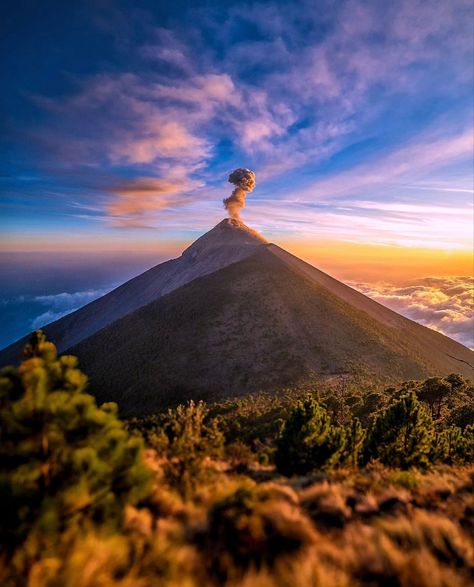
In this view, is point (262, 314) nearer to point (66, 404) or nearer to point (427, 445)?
point (427, 445)

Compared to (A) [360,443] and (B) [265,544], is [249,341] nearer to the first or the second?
(A) [360,443]

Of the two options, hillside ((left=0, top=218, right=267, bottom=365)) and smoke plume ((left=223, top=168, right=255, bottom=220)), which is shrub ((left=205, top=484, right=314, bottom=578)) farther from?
smoke plume ((left=223, top=168, right=255, bottom=220))

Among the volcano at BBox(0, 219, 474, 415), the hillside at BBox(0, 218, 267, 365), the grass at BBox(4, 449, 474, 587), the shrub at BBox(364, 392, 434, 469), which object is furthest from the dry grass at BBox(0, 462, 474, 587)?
the hillside at BBox(0, 218, 267, 365)

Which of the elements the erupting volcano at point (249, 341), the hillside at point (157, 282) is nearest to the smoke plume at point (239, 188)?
the hillside at point (157, 282)

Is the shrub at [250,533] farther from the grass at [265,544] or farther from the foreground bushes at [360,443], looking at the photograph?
the foreground bushes at [360,443]

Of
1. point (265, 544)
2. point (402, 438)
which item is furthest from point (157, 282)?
point (265, 544)

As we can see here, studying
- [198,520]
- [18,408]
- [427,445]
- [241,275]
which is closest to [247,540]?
[198,520]
